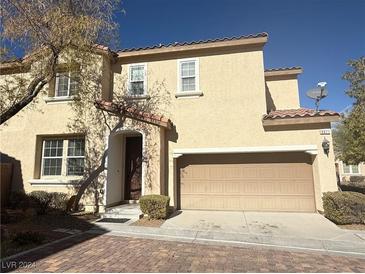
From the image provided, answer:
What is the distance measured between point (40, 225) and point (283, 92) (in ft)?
44.8

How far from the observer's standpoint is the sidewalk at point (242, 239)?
279 inches

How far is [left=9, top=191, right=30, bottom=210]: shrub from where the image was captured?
444 inches

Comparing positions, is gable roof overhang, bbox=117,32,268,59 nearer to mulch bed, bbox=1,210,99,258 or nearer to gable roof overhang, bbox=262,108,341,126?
gable roof overhang, bbox=262,108,341,126

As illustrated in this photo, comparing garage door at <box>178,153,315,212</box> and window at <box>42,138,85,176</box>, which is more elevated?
window at <box>42,138,85,176</box>

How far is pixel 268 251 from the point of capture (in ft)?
22.6

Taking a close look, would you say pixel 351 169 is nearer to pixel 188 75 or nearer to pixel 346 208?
pixel 346 208

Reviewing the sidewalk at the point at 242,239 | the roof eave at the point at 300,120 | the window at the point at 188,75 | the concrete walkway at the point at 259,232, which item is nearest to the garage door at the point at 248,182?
the concrete walkway at the point at 259,232

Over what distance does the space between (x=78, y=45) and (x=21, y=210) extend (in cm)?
710

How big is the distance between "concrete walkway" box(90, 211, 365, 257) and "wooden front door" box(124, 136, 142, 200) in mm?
2918

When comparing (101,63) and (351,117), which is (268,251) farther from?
(351,117)

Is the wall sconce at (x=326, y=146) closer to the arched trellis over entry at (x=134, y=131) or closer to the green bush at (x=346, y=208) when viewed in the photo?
the green bush at (x=346, y=208)

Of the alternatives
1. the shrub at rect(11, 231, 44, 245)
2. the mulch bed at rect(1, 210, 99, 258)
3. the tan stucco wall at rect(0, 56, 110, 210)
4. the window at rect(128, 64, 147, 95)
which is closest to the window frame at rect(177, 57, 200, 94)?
the window at rect(128, 64, 147, 95)

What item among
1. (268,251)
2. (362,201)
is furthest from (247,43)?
(268,251)

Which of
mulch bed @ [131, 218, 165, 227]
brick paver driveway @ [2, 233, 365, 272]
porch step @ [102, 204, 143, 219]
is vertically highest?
porch step @ [102, 204, 143, 219]
